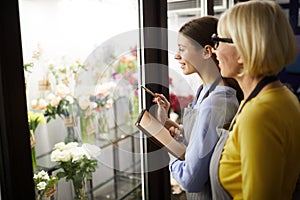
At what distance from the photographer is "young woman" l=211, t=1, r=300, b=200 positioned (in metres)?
0.80

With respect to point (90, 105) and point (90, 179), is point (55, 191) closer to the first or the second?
point (90, 179)

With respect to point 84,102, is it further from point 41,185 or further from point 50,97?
point 41,185

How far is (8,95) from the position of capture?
791 mm

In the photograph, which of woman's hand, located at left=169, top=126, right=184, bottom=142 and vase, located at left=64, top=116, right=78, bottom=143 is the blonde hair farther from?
vase, located at left=64, top=116, right=78, bottom=143

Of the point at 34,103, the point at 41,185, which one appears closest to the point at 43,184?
the point at 41,185

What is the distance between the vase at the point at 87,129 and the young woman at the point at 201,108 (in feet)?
1.88

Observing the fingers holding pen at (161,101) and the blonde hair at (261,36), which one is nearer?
the blonde hair at (261,36)

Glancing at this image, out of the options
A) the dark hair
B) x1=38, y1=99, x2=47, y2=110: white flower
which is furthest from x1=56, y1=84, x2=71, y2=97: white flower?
the dark hair

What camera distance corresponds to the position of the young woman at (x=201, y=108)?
1.01 meters

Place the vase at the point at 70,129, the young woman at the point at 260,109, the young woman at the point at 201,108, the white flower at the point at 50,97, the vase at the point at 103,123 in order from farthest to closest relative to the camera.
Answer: the vase at the point at 103,123 < the vase at the point at 70,129 < the white flower at the point at 50,97 < the young woman at the point at 201,108 < the young woman at the point at 260,109

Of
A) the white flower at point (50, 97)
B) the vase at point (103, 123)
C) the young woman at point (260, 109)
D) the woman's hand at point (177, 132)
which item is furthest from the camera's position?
the vase at point (103, 123)

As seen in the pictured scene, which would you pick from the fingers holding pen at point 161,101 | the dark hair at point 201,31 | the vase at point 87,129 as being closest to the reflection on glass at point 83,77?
the vase at point 87,129

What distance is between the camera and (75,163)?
1.29m

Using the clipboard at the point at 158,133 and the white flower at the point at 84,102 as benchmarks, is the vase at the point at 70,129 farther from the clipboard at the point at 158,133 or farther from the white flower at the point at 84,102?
the clipboard at the point at 158,133
